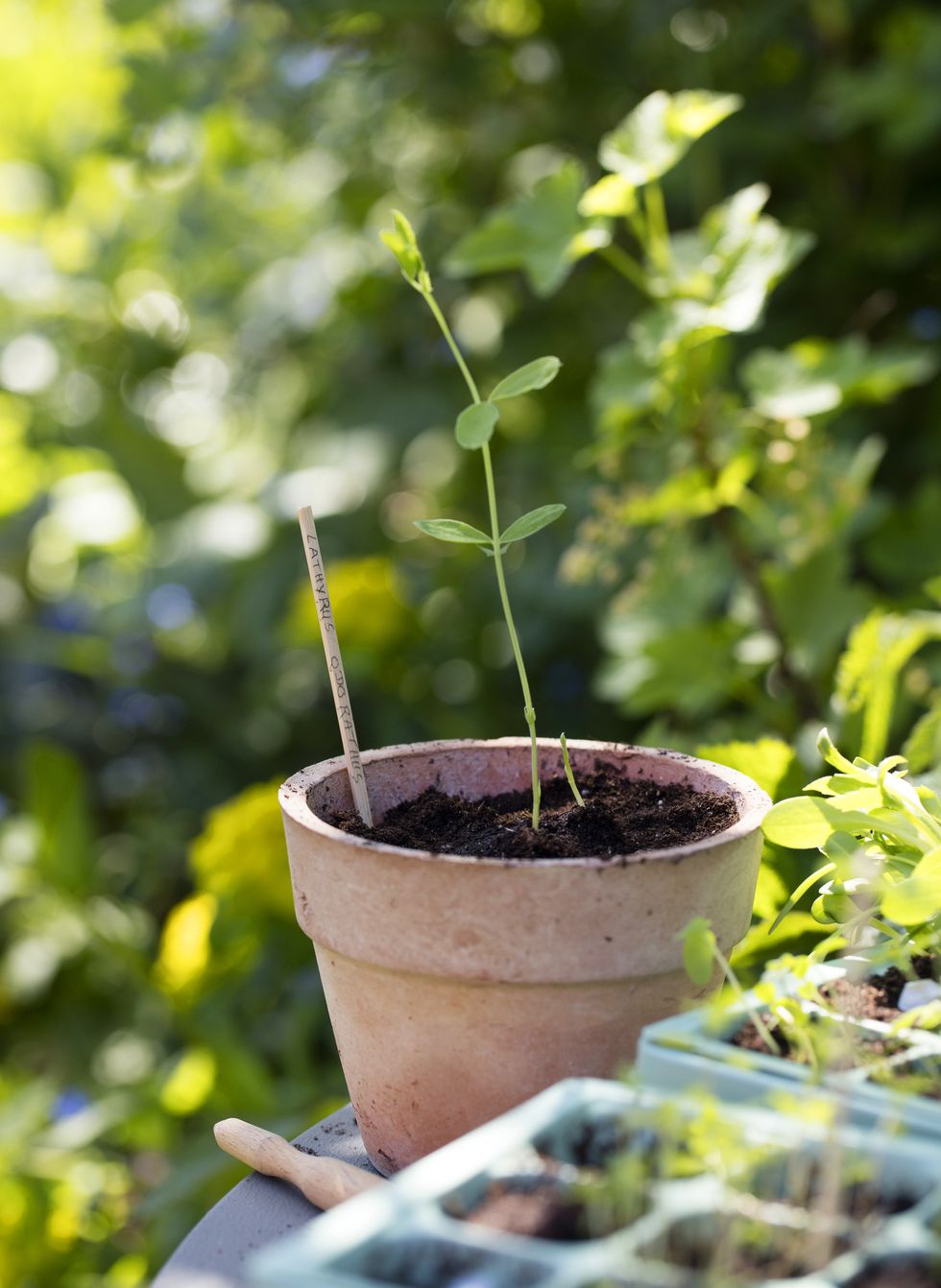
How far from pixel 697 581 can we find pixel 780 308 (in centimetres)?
71

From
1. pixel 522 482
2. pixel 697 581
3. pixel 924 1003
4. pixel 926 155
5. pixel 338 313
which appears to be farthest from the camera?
pixel 338 313

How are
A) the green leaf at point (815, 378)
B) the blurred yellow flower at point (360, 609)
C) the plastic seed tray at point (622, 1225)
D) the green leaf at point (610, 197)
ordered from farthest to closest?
1. the blurred yellow flower at point (360, 609)
2. the green leaf at point (815, 378)
3. the green leaf at point (610, 197)
4. the plastic seed tray at point (622, 1225)

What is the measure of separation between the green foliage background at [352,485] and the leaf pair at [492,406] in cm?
26

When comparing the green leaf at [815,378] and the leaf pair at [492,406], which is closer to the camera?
the leaf pair at [492,406]

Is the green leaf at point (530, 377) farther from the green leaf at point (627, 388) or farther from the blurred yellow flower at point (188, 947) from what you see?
the blurred yellow flower at point (188, 947)

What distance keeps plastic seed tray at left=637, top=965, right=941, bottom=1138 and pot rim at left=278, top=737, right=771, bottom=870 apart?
0.25 ft

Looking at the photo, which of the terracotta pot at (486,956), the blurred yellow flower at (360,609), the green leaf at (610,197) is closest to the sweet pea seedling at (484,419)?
the terracotta pot at (486,956)

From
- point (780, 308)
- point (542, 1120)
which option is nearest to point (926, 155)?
point (780, 308)

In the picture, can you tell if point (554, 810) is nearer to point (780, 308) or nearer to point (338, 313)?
point (780, 308)

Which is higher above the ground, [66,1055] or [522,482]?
[522,482]

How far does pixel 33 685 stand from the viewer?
275 centimetres

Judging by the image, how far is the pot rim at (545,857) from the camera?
57cm

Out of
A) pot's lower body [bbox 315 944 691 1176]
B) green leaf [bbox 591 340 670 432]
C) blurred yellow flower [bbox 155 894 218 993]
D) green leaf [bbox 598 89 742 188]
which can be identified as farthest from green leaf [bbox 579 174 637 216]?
blurred yellow flower [bbox 155 894 218 993]

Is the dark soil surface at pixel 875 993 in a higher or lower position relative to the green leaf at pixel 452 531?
lower
